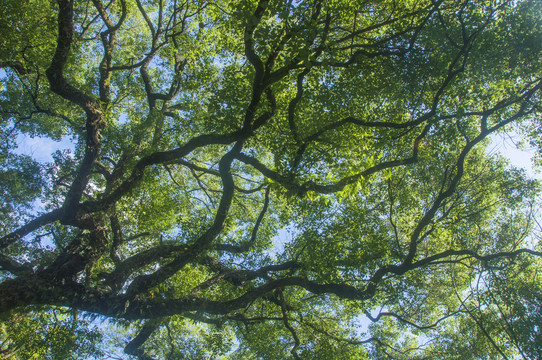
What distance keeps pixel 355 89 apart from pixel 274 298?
7299mm

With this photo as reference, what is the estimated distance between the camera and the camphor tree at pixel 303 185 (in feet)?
26.5

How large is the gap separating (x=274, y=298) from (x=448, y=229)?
6.50 meters

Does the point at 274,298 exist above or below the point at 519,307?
above

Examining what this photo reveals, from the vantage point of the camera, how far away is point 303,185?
8.52 metres

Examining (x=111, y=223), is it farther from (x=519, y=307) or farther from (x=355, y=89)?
(x=519, y=307)

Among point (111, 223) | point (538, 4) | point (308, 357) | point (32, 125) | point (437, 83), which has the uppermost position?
point (32, 125)

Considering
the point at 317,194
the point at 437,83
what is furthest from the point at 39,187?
the point at 437,83

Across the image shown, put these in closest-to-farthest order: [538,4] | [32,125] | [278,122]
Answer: [538,4] < [278,122] < [32,125]

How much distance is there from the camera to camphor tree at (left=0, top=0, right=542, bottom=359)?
8070 mm

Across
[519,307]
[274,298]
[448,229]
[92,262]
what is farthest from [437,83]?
[92,262]

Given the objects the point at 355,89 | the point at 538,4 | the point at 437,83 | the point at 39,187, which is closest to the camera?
the point at 538,4

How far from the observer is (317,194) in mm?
8898

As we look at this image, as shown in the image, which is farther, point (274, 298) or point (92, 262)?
point (274, 298)

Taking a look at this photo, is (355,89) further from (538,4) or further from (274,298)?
(274,298)
